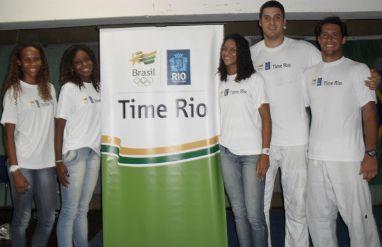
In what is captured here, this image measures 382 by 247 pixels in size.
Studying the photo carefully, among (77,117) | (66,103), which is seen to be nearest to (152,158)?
(77,117)

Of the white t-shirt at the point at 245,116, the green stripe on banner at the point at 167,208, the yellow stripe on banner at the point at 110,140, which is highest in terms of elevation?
the white t-shirt at the point at 245,116

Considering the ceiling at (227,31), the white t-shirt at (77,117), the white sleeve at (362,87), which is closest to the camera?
the white sleeve at (362,87)

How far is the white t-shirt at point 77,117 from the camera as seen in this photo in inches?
95.2

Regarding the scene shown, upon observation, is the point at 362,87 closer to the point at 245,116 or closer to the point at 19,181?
the point at 245,116

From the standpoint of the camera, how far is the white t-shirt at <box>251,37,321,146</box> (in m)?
2.40

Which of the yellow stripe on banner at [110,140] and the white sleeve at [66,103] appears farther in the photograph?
the yellow stripe on banner at [110,140]

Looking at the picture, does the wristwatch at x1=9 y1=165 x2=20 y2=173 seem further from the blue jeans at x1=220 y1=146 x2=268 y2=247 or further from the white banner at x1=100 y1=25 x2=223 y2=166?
the blue jeans at x1=220 y1=146 x2=268 y2=247

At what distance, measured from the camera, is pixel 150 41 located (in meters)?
2.52

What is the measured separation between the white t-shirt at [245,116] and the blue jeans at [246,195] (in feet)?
0.21

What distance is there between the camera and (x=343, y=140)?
2232mm

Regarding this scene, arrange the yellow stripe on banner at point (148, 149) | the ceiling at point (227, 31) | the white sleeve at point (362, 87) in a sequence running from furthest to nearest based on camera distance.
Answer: the ceiling at point (227, 31), the yellow stripe on banner at point (148, 149), the white sleeve at point (362, 87)

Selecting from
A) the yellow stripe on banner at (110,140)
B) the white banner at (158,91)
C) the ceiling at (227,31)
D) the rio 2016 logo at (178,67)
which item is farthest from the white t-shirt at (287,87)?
the ceiling at (227,31)

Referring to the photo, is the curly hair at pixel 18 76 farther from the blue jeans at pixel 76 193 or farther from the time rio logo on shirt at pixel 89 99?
the blue jeans at pixel 76 193

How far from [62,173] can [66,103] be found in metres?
0.48
